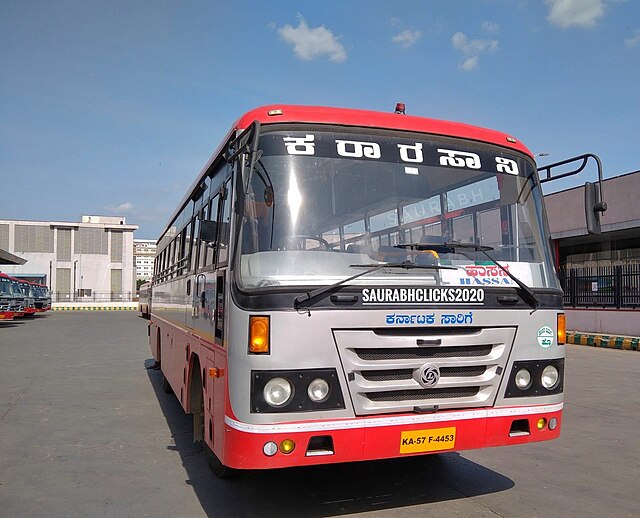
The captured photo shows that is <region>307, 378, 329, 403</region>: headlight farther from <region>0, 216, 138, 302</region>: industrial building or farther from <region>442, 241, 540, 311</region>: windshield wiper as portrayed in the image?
<region>0, 216, 138, 302</region>: industrial building

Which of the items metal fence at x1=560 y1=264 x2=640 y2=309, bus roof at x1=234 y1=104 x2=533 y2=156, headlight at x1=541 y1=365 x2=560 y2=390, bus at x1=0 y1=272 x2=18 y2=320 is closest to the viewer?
bus roof at x1=234 y1=104 x2=533 y2=156

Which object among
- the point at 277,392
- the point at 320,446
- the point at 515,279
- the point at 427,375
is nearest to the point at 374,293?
the point at 427,375

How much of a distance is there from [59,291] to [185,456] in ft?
264

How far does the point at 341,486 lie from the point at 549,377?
6.47 feet

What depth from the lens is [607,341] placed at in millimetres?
18922

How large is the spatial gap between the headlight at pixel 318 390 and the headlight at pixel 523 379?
1559mm

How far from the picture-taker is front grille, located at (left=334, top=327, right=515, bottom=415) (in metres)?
4.21

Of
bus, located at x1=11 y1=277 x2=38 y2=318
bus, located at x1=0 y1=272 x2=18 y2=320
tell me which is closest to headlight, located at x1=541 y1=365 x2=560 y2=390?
bus, located at x1=0 y1=272 x2=18 y2=320

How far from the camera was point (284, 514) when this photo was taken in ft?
15.5

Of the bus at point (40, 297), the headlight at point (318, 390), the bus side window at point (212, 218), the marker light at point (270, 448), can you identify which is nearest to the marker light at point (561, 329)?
the headlight at point (318, 390)

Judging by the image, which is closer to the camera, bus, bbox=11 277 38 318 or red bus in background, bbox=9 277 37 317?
red bus in background, bbox=9 277 37 317

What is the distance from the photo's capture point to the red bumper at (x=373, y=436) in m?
4.04

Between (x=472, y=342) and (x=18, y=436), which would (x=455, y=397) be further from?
(x=18, y=436)

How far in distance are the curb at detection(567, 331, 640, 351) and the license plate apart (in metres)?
15.7
